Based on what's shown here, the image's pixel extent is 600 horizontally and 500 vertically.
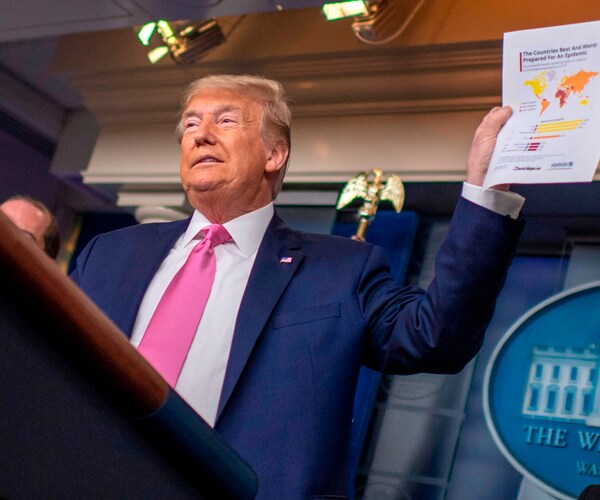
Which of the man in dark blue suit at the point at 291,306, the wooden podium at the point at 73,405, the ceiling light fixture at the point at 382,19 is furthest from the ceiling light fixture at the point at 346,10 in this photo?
the wooden podium at the point at 73,405

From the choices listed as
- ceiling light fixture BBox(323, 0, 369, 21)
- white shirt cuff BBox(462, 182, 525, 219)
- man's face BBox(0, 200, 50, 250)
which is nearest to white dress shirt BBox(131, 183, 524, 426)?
white shirt cuff BBox(462, 182, 525, 219)

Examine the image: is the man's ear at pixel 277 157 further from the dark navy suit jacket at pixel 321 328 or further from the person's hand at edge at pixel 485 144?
the person's hand at edge at pixel 485 144

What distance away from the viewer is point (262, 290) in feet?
4.67

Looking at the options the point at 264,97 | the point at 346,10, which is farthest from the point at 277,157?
the point at 346,10

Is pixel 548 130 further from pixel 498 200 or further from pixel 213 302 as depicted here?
pixel 213 302

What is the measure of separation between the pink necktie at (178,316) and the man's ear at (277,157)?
32cm

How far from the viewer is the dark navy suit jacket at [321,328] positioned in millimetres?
1261

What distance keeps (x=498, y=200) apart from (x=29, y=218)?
5.12 ft

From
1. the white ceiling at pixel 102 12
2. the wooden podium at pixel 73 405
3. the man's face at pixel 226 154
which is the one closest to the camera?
the wooden podium at pixel 73 405

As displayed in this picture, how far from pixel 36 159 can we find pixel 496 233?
4929 mm

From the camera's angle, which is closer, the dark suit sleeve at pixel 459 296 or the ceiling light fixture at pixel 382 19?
the dark suit sleeve at pixel 459 296

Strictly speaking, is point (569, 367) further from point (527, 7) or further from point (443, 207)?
point (527, 7)

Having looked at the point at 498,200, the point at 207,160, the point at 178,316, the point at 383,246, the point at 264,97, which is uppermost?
the point at 383,246

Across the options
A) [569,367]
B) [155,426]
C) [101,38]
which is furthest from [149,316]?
[101,38]
